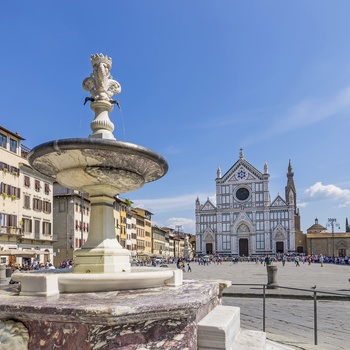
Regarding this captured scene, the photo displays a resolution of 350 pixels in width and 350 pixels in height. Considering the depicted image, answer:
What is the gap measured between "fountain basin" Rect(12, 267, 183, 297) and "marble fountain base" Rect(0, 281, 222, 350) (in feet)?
1.06

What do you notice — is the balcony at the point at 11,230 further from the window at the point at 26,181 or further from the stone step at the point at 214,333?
the stone step at the point at 214,333

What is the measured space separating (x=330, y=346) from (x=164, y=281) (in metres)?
3.32

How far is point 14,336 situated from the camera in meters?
3.60

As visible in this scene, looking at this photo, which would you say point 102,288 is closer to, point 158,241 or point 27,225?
point 27,225

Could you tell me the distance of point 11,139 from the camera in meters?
33.1

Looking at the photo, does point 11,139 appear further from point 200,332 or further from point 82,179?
point 200,332

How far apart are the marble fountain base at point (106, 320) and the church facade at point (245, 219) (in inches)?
3006

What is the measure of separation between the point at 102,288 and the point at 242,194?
80.5m

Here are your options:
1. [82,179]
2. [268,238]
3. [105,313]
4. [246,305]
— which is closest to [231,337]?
[105,313]

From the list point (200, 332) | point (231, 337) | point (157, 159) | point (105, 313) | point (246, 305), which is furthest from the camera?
point (246, 305)

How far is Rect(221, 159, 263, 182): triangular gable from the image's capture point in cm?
8312

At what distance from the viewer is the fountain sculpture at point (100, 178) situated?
4.50 metres

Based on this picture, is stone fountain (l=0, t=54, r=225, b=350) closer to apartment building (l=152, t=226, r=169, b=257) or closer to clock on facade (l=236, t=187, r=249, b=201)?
clock on facade (l=236, t=187, r=249, b=201)

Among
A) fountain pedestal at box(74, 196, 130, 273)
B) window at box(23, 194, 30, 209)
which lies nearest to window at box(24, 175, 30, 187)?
window at box(23, 194, 30, 209)
